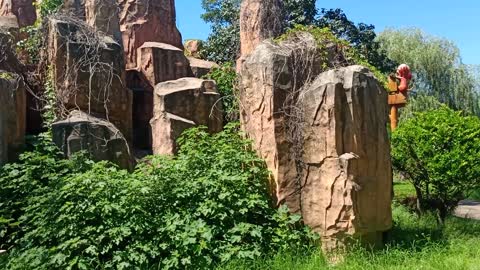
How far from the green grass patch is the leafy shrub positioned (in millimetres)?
672

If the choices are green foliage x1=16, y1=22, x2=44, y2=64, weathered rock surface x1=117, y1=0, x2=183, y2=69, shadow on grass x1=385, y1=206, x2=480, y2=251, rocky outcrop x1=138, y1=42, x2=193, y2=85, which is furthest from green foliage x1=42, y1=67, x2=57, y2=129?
shadow on grass x1=385, y1=206, x2=480, y2=251

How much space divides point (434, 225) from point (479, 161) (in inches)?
41.0

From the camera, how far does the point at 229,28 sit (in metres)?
18.8

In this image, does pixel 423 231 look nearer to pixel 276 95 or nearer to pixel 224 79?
pixel 276 95

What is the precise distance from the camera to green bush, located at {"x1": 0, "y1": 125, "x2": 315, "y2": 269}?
16.3ft

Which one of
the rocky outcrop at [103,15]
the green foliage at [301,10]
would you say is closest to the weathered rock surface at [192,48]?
the green foliage at [301,10]

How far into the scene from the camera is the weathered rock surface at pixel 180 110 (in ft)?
25.0

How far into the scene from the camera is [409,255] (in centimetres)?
553

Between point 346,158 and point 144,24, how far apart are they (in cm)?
804

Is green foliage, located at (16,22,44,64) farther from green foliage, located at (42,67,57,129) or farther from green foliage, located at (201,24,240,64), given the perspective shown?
green foliage, located at (201,24,240,64)

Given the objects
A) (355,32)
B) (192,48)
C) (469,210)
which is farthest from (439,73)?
(469,210)

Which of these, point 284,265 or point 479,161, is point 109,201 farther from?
point 479,161

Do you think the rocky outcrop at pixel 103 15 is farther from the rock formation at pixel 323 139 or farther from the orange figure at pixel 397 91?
the orange figure at pixel 397 91

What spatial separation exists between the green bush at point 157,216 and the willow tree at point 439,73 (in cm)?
1778
